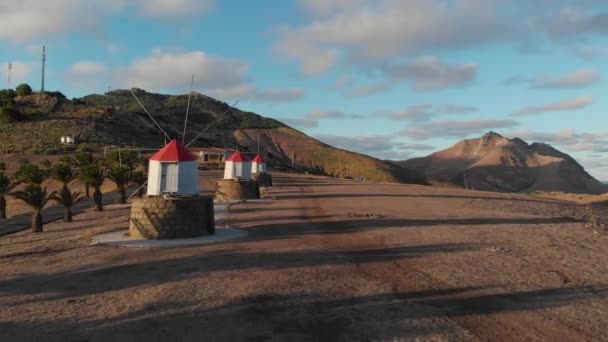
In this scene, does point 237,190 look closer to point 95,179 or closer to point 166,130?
point 95,179

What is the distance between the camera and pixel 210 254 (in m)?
14.2

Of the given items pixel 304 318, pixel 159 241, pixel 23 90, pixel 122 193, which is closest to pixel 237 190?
pixel 122 193

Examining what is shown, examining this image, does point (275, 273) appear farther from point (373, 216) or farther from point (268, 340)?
point (373, 216)

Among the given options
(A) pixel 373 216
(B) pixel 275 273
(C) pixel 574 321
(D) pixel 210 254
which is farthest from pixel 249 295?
(A) pixel 373 216

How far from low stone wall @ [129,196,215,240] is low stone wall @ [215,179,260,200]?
16076mm

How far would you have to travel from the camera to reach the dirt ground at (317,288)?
8.22m

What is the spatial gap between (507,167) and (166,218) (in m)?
147

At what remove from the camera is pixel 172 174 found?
1805 cm

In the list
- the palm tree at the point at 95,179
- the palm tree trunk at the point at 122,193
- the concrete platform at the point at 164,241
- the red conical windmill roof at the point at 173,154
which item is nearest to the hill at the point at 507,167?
the palm tree trunk at the point at 122,193

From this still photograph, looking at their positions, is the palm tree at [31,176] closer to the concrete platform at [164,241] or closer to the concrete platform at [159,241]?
the concrete platform at [164,241]

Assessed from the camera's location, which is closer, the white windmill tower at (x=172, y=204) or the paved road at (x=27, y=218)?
the white windmill tower at (x=172, y=204)

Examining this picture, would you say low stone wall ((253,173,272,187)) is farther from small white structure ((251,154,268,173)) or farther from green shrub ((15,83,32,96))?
green shrub ((15,83,32,96))

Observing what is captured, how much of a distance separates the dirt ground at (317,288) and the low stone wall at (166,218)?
5.68 feet

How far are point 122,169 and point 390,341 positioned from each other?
27070mm
